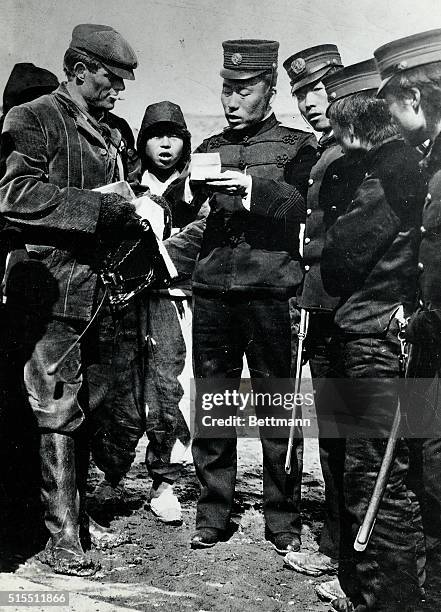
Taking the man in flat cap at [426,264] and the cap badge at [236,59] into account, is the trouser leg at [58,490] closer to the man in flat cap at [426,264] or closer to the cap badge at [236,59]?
the man in flat cap at [426,264]

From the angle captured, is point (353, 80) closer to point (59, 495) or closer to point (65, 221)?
point (65, 221)

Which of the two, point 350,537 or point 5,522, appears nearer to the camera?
point 350,537

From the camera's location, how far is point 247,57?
3230 mm

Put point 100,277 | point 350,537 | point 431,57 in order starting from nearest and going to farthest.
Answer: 1. point 431,57
2. point 350,537
3. point 100,277

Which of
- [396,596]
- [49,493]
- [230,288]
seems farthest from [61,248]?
[396,596]

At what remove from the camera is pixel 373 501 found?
247 cm

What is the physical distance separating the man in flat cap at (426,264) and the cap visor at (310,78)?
58 centimetres

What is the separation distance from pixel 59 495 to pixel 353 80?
1856mm

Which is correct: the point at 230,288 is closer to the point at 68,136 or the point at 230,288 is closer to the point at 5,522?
the point at 68,136

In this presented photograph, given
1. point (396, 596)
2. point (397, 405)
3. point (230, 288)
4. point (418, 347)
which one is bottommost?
point (396, 596)

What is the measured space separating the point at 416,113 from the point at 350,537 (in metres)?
1.48

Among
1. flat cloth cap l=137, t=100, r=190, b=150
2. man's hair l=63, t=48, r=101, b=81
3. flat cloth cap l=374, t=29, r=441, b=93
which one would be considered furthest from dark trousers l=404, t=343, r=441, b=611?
man's hair l=63, t=48, r=101, b=81

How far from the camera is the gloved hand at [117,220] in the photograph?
2.97 metres

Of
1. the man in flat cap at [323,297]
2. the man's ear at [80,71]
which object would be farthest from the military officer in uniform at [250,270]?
the man's ear at [80,71]
